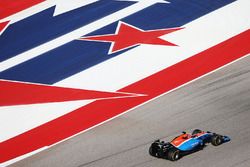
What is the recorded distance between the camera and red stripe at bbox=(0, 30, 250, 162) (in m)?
17.6

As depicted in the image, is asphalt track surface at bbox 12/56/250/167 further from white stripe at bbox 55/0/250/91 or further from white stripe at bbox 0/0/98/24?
white stripe at bbox 0/0/98/24

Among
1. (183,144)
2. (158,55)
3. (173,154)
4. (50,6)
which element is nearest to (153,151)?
(173,154)

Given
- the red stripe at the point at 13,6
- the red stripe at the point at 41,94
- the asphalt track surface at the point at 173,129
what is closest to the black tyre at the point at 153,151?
the asphalt track surface at the point at 173,129

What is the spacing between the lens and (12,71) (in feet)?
72.8

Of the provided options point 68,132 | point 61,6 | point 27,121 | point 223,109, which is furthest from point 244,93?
point 61,6

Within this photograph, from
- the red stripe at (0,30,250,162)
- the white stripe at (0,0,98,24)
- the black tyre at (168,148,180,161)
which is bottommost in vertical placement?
the black tyre at (168,148,180,161)

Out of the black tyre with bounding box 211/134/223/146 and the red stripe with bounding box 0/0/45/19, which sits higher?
the red stripe with bounding box 0/0/45/19

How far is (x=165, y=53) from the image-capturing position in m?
22.2

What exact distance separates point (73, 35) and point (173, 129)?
9.15 m

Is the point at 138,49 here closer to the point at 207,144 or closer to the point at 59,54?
the point at 59,54

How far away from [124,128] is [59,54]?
6878 mm

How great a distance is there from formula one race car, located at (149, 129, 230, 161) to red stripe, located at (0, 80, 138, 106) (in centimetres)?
490

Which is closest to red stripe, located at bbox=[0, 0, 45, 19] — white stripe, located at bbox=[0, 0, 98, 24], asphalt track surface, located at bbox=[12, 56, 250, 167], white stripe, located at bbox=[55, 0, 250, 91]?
white stripe, located at bbox=[0, 0, 98, 24]

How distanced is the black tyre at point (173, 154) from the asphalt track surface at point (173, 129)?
148 mm
